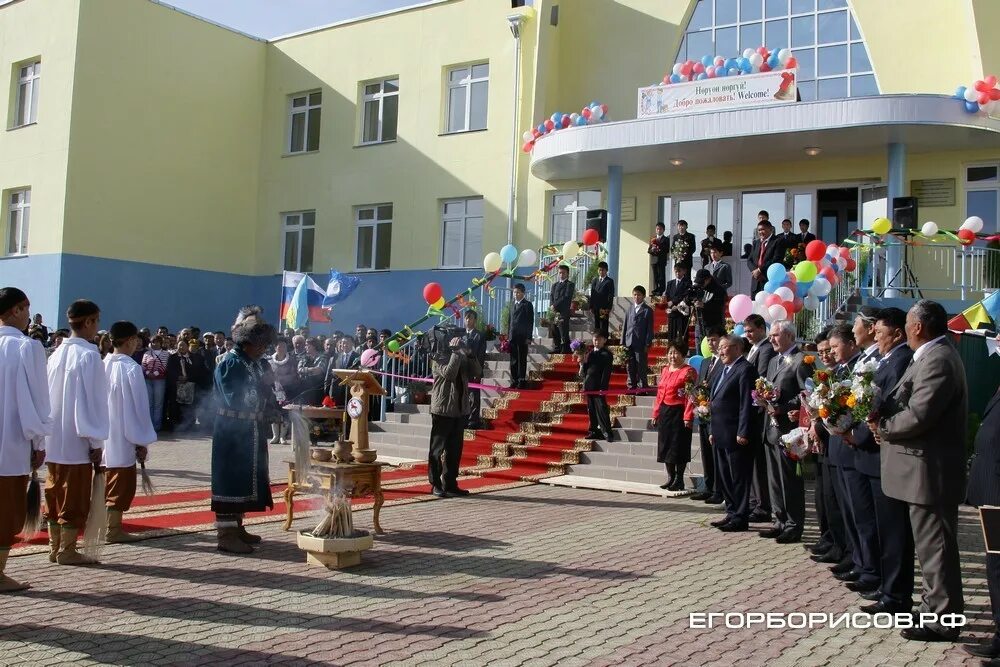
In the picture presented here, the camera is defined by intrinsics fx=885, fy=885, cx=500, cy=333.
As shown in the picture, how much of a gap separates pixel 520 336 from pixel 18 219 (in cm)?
1496

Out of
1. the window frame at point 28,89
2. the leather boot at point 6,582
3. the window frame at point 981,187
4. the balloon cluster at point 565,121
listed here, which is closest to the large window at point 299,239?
the window frame at point 28,89

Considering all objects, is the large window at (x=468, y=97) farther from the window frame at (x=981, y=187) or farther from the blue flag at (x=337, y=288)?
the window frame at (x=981, y=187)

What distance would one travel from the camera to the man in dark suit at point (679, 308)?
45.3 feet

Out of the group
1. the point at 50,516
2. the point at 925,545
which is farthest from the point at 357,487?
the point at 925,545

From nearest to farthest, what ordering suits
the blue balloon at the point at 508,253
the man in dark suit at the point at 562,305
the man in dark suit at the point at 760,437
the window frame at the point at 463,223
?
the man in dark suit at the point at 760,437, the man in dark suit at the point at 562,305, the blue balloon at the point at 508,253, the window frame at the point at 463,223

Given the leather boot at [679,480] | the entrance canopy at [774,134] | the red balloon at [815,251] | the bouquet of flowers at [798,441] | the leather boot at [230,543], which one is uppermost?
the entrance canopy at [774,134]

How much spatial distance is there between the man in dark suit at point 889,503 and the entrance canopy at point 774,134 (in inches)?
396

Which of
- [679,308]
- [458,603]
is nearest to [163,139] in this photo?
[679,308]

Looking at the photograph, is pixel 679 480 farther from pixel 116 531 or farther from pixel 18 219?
pixel 18 219

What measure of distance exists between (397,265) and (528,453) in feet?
32.7

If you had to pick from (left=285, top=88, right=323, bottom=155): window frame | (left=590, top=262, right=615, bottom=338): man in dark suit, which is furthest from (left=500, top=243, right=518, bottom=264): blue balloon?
(left=285, top=88, right=323, bottom=155): window frame

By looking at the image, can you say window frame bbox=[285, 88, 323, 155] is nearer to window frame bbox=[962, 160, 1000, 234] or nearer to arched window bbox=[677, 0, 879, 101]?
arched window bbox=[677, 0, 879, 101]

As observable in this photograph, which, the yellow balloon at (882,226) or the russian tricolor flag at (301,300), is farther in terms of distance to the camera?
the russian tricolor flag at (301,300)

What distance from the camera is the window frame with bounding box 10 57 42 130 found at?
2191 cm
